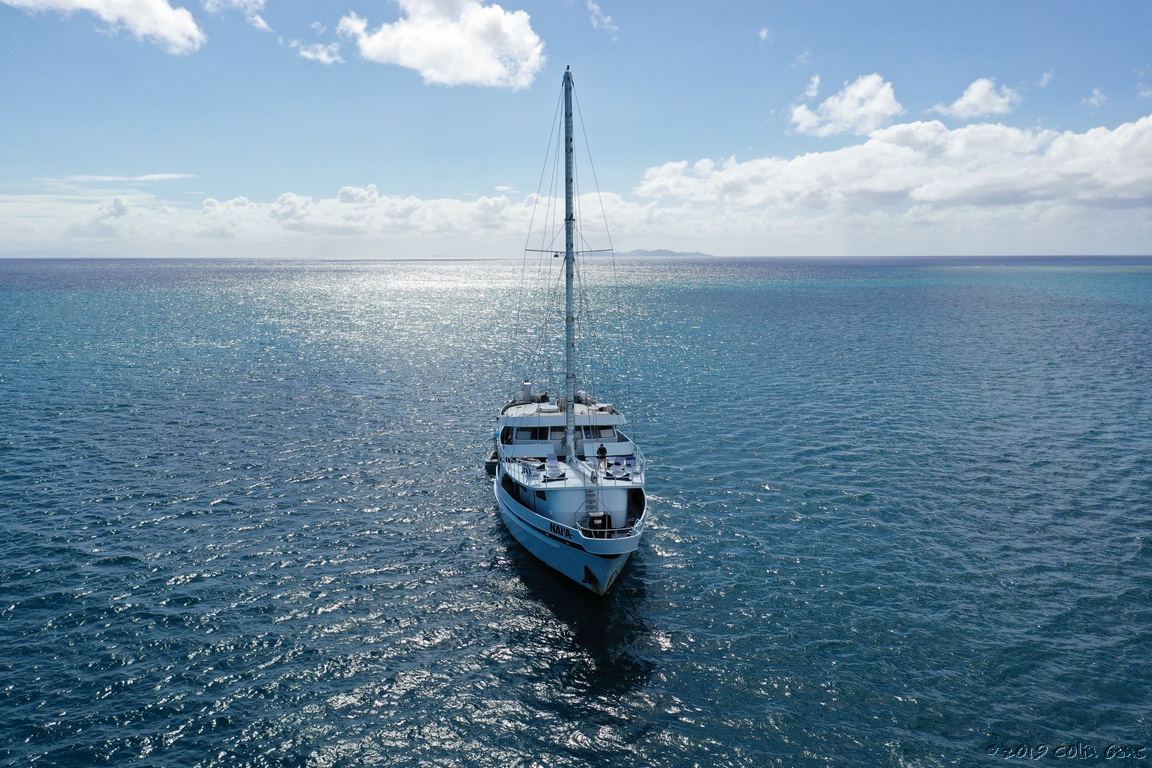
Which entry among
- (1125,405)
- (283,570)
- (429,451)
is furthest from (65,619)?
(1125,405)

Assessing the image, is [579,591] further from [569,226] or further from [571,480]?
[569,226]

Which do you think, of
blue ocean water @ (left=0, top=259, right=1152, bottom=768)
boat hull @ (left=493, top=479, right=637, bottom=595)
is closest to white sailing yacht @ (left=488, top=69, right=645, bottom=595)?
boat hull @ (left=493, top=479, right=637, bottom=595)

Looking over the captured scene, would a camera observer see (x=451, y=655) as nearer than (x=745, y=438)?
Yes

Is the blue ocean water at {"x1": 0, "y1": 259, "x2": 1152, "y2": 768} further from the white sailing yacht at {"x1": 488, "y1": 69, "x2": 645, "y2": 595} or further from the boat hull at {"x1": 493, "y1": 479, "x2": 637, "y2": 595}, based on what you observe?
the white sailing yacht at {"x1": 488, "y1": 69, "x2": 645, "y2": 595}

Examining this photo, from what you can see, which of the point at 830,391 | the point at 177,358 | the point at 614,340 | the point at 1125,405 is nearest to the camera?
the point at 1125,405

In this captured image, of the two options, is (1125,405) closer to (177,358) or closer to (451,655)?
(451,655)

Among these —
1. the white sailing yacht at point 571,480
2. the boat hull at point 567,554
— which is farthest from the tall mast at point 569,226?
the boat hull at point 567,554

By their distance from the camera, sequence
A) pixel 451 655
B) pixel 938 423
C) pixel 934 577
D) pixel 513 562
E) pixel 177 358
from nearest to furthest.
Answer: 1. pixel 451 655
2. pixel 934 577
3. pixel 513 562
4. pixel 938 423
5. pixel 177 358
